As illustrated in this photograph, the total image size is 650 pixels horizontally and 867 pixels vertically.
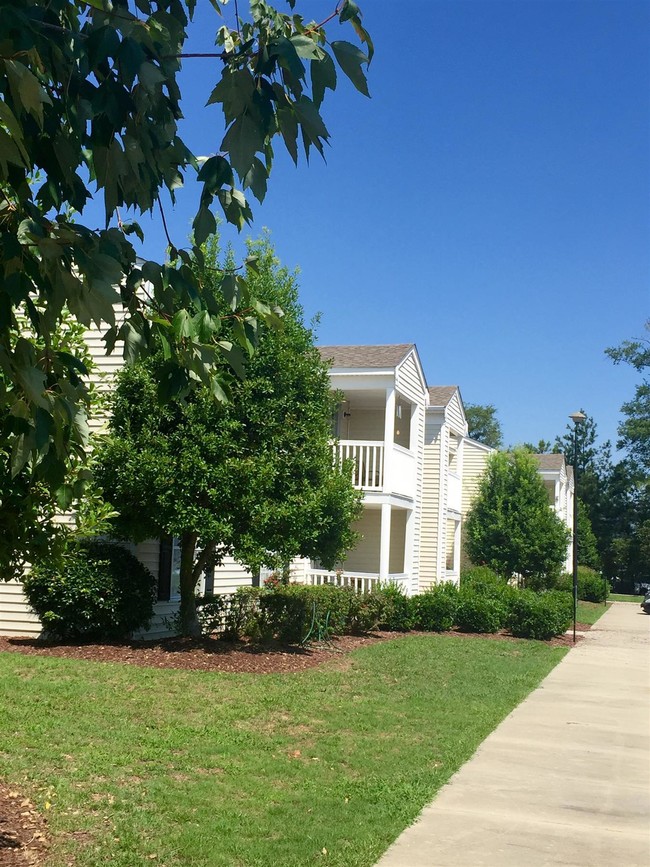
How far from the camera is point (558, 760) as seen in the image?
29.9 ft

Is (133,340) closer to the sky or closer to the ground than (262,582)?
closer to the sky

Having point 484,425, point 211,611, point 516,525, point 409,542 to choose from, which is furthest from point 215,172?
point 484,425

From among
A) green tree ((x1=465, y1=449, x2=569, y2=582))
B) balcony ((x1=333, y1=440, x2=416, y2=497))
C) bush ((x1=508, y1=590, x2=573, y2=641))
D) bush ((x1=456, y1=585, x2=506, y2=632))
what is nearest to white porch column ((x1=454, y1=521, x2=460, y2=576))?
green tree ((x1=465, y1=449, x2=569, y2=582))

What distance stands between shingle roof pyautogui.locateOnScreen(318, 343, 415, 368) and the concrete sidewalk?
10.2 metres

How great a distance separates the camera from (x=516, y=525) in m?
32.0

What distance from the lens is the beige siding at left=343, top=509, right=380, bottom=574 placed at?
24438mm

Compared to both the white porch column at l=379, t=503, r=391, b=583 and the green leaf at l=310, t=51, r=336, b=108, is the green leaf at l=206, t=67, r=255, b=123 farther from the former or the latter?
the white porch column at l=379, t=503, r=391, b=583

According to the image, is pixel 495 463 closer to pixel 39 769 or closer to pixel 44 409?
pixel 39 769

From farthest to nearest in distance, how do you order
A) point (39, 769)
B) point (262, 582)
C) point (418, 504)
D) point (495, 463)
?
point (495, 463), point (418, 504), point (262, 582), point (39, 769)

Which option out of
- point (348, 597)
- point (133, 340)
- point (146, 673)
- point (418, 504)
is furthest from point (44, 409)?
point (418, 504)

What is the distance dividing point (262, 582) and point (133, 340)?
1660 cm

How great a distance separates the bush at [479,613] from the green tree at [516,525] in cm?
1066

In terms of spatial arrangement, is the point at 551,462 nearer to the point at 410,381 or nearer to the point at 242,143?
the point at 410,381

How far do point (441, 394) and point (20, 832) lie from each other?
24095 mm
